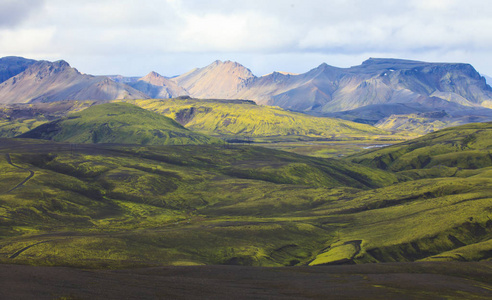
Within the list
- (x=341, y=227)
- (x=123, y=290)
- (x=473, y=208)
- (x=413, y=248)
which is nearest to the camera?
(x=123, y=290)

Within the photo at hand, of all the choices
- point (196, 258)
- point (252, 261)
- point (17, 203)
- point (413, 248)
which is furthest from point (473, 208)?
point (17, 203)

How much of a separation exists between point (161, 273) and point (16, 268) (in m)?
29.2

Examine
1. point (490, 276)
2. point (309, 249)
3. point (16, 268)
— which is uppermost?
point (16, 268)

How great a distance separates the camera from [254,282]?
311 ft

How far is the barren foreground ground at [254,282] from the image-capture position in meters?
77.2

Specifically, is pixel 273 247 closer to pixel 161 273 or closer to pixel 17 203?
pixel 161 273

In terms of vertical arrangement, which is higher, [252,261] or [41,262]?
[41,262]

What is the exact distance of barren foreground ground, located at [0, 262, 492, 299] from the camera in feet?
253

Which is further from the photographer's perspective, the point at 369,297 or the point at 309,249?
the point at 309,249

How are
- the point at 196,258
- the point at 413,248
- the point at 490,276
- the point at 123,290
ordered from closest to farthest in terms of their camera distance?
the point at 123,290, the point at 490,276, the point at 196,258, the point at 413,248

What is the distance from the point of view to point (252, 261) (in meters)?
142

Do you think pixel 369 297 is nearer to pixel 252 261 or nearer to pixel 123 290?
pixel 123 290

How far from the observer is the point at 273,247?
Result: 160 meters

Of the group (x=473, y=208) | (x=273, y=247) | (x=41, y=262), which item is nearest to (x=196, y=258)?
(x=273, y=247)
